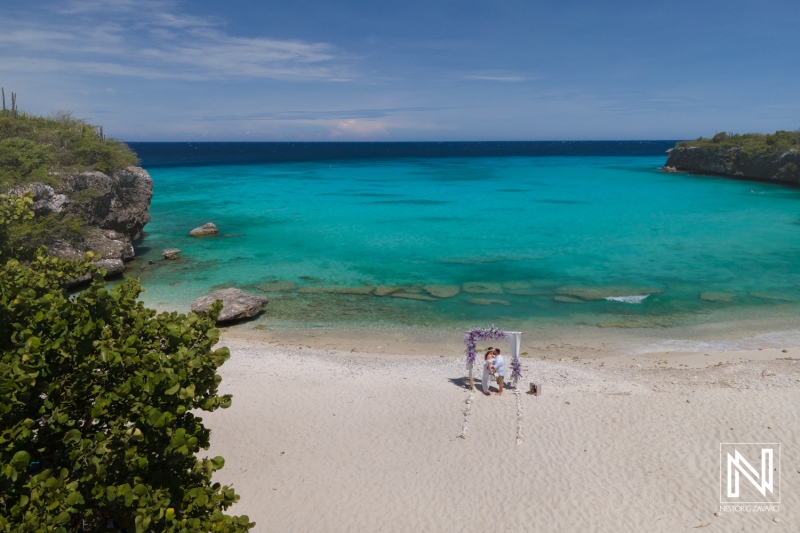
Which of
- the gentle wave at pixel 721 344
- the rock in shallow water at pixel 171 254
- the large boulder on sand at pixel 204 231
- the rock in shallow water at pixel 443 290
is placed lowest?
the gentle wave at pixel 721 344

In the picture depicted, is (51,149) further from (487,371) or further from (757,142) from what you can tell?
(757,142)

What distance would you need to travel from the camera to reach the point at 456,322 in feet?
76.3

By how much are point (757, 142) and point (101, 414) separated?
95530 mm

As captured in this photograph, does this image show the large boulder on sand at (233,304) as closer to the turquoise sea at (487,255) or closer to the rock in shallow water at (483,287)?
the turquoise sea at (487,255)

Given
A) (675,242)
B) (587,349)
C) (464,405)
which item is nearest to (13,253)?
(464,405)

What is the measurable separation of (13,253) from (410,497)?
9.35m

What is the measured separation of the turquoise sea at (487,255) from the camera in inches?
978

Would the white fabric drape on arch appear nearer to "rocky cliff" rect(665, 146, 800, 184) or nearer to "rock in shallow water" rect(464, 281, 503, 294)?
"rock in shallow water" rect(464, 281, 503, 294)

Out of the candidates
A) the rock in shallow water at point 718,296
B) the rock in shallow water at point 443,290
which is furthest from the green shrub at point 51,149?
the rock in shallow water at point 718,296

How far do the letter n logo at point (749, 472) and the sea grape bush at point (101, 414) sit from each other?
10.0 meters

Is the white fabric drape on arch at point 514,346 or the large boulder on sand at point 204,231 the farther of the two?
the large boulder on sand at point 204,231

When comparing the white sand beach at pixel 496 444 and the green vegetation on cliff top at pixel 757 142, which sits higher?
the green vegetation on cliff top at pixel 757 142

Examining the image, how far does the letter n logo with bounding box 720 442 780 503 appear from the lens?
11508mm

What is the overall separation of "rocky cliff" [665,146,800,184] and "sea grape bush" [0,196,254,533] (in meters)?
84.7
